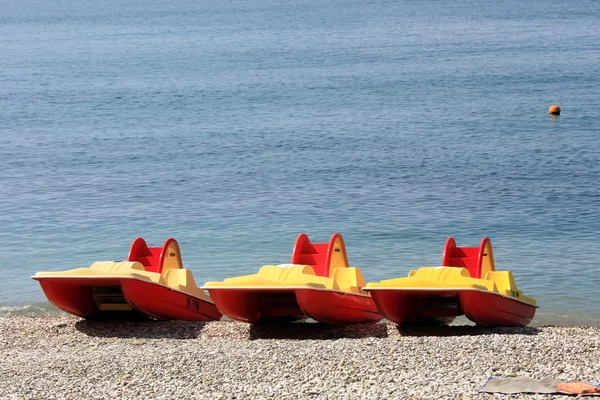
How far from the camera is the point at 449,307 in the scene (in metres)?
12.0

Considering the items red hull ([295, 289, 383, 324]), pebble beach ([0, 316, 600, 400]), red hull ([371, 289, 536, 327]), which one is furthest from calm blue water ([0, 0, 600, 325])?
pebble beach ([0, 316, 600, 400])

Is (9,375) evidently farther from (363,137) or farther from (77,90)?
(77,90)

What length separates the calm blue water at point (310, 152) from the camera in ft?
60.7

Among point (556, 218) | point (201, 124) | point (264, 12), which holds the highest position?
point (264, 12)

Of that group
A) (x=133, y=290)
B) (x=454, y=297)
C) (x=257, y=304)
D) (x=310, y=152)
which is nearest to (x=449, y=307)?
(x=454, y=297)

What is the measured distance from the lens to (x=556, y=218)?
830 inches

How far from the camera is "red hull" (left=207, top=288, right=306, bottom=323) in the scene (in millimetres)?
11125

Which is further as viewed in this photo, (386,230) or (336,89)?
(336,89)

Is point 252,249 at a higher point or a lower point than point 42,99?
lower

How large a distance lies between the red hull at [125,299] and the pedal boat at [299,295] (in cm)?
91

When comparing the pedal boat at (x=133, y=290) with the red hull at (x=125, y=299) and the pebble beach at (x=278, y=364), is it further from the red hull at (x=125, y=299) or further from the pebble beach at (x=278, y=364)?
the pebble beach at (x=278, y=364)

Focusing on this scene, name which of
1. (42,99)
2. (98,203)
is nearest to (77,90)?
(42,99)

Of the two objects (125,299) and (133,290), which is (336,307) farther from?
(125,299)

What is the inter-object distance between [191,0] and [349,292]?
131394 mm
